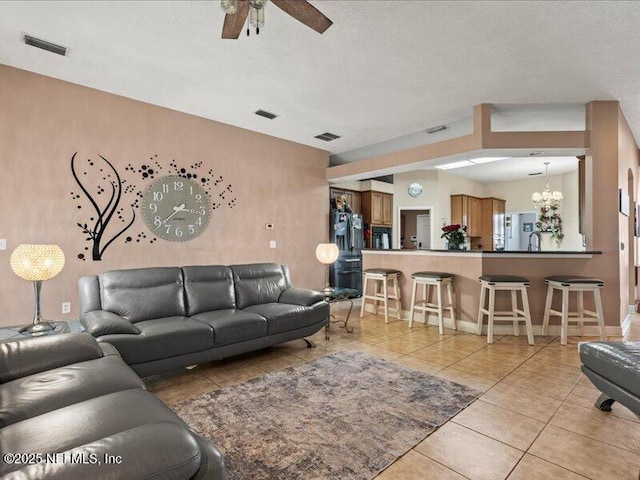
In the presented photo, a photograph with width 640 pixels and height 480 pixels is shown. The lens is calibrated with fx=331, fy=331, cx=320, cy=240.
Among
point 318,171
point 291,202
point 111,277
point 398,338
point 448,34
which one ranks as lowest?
point 398,338

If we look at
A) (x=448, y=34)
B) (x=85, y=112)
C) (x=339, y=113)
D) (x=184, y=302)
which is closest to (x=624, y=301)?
(x=448, y=34)

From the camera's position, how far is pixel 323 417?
214 centimetres

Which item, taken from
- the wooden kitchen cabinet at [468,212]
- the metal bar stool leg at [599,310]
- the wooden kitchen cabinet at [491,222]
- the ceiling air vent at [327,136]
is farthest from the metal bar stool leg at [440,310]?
the wooden kitchen cabinet at [491,222]

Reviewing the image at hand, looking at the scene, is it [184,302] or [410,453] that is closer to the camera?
[410,453]

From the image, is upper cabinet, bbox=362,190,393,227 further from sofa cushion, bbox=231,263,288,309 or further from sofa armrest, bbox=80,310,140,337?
sofa armrest, bbox=80,310,140,337

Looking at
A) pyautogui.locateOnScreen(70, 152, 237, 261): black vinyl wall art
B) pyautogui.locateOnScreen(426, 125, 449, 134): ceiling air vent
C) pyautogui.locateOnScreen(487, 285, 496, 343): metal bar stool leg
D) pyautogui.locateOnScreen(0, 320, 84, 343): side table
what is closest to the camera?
pyautogui.locateOnScreen(0, 320, 84, 343): side table

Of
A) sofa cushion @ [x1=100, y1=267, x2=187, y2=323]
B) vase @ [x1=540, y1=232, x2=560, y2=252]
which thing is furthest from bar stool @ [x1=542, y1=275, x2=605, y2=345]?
vase @ [x1=540, y1=232, x2=560, y2=252]

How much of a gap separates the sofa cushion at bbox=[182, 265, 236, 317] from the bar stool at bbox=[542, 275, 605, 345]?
3.58 meters

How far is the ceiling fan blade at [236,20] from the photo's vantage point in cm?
192

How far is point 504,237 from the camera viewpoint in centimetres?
893

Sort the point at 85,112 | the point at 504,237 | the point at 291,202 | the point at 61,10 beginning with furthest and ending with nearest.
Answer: the point at 504,237
the point at 291,202
the point at 85,112
the point at 61,10

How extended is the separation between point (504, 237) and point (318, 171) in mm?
5848

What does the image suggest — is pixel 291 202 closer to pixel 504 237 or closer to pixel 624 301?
pixel 624 301

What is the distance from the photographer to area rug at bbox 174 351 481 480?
1706mm
